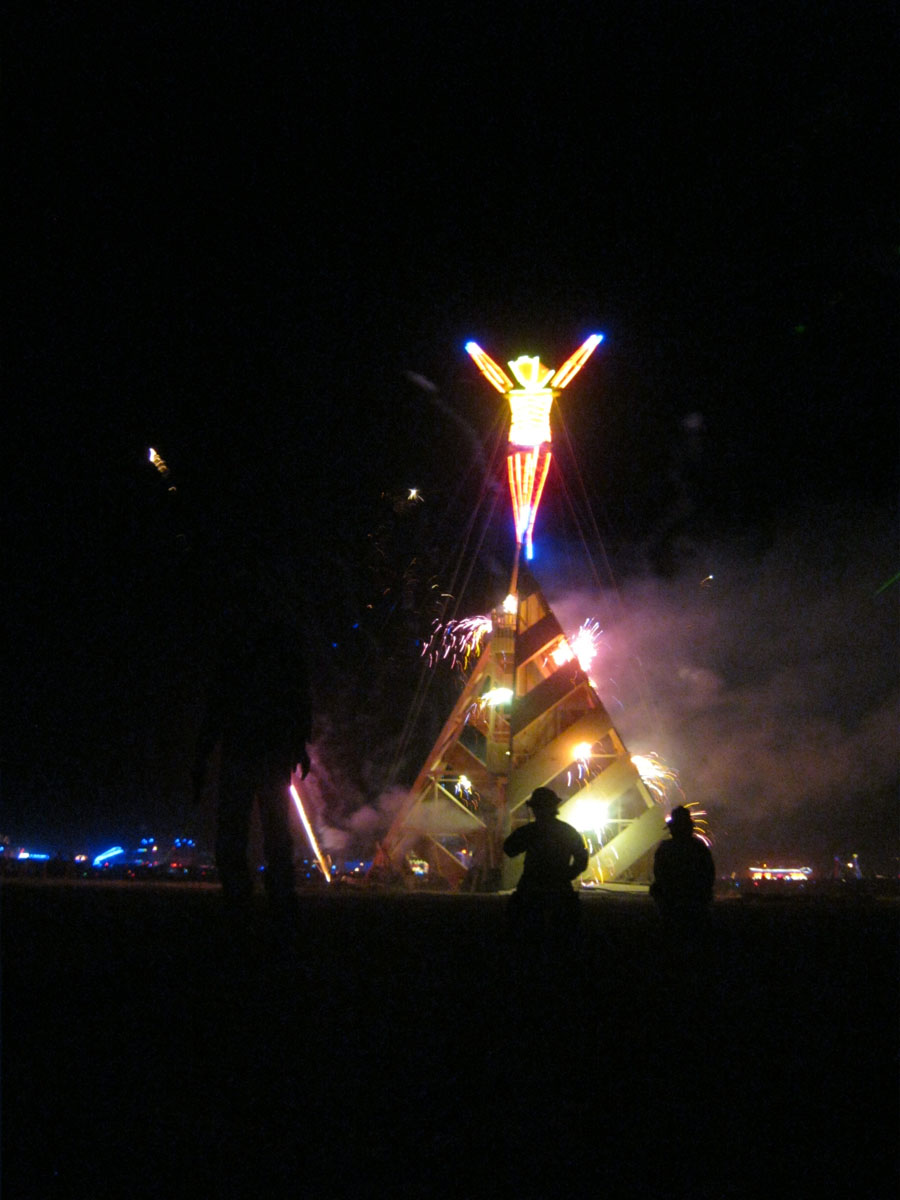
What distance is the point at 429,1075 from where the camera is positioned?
2766 mm

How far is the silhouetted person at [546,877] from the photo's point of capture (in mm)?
5566

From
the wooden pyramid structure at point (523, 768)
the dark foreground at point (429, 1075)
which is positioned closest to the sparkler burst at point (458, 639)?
the wooden pyramid structure at point (523, 768)

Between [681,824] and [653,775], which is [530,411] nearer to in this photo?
[653,775]

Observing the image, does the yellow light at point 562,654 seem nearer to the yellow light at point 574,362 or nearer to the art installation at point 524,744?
the art installation at point 524,744

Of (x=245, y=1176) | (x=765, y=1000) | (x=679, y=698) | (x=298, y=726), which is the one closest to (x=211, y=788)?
(x=679, y=698)

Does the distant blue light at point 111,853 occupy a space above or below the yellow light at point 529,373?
below

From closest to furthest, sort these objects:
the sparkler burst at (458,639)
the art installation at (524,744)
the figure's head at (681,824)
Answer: the figure's head at (681,824) → the art installation at (524,744) → the sparkler burst at (458,639)

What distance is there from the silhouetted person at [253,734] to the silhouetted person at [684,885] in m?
2.78

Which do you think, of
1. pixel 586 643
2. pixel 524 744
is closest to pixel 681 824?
pixel 524 744

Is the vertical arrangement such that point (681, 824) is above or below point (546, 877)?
above

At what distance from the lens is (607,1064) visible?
9.79 feet

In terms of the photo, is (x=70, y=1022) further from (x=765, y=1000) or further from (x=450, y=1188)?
Answer: (x=765, y=1000)

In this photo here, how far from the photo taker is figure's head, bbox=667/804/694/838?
24.0ft

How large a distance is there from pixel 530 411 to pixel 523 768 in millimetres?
7425
